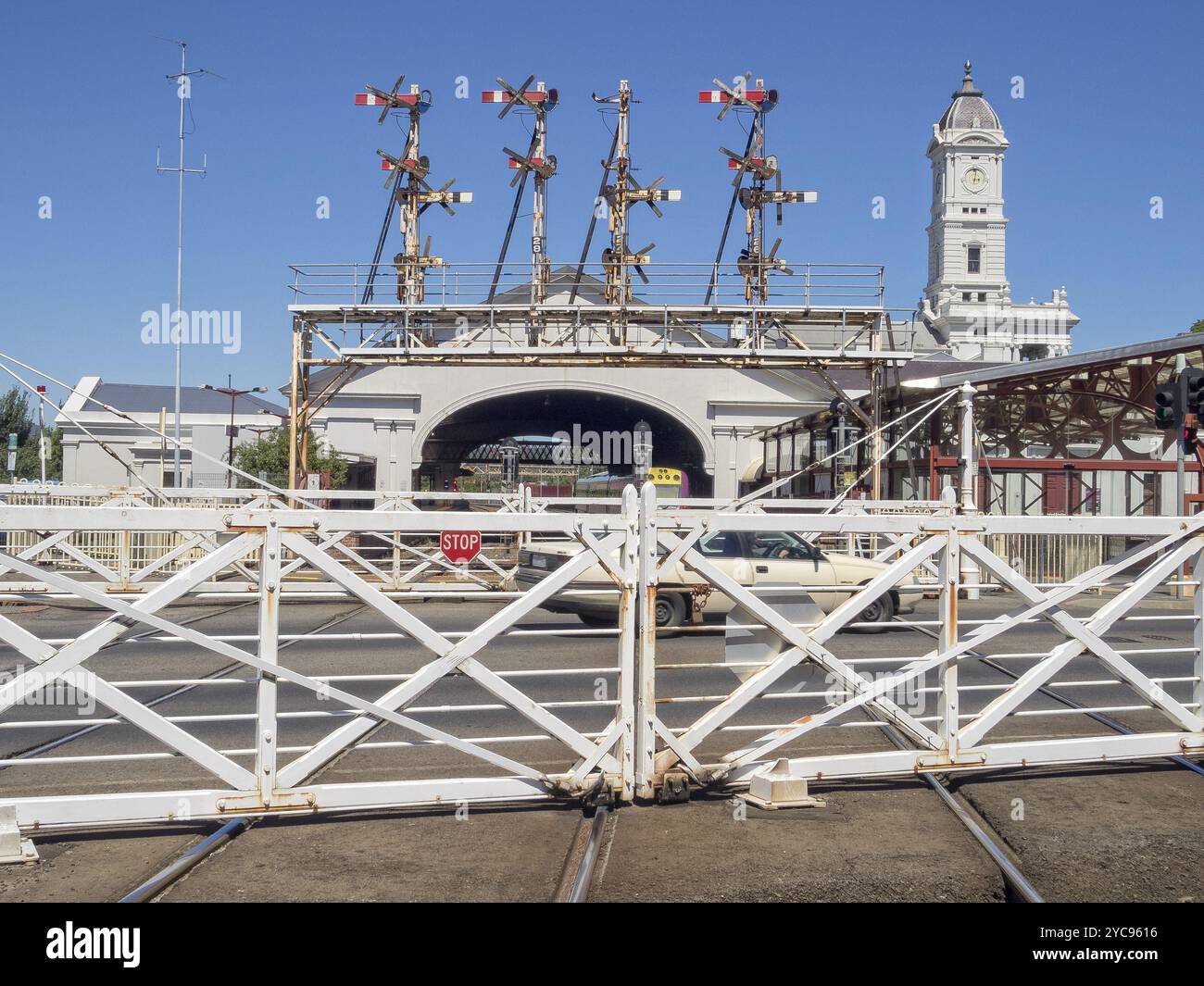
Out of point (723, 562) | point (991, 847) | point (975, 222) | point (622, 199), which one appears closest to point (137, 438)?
A: point (622, 199)

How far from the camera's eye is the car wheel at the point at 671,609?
14258 mm

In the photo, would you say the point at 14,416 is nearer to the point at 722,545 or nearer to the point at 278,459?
the point at 278,459

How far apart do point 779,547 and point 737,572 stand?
1840 mm

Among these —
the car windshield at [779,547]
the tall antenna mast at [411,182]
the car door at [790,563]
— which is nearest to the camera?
the car door at [790,563]

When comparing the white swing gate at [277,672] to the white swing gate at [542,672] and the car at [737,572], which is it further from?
the car at [737,572]

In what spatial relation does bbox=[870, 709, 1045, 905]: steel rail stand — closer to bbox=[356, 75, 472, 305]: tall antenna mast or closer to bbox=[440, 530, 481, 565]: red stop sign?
bbox=[440, 530, 481, 565]: red stop sign

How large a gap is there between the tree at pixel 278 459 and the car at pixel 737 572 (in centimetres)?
2329

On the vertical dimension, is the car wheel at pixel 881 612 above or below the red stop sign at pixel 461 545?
below

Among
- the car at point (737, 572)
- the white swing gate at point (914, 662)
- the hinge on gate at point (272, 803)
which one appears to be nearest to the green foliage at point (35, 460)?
the car at point (737, 572)

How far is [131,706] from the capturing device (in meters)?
5.70

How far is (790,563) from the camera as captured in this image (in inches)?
629

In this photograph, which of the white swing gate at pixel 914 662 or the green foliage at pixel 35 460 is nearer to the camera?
the white swing gate at pixel 914 662

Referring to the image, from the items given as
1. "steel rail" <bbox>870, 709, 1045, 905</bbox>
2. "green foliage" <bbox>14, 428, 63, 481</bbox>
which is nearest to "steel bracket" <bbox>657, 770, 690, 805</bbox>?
"steel rail" <bbox>870, 709, 1045, 905</bbox>
